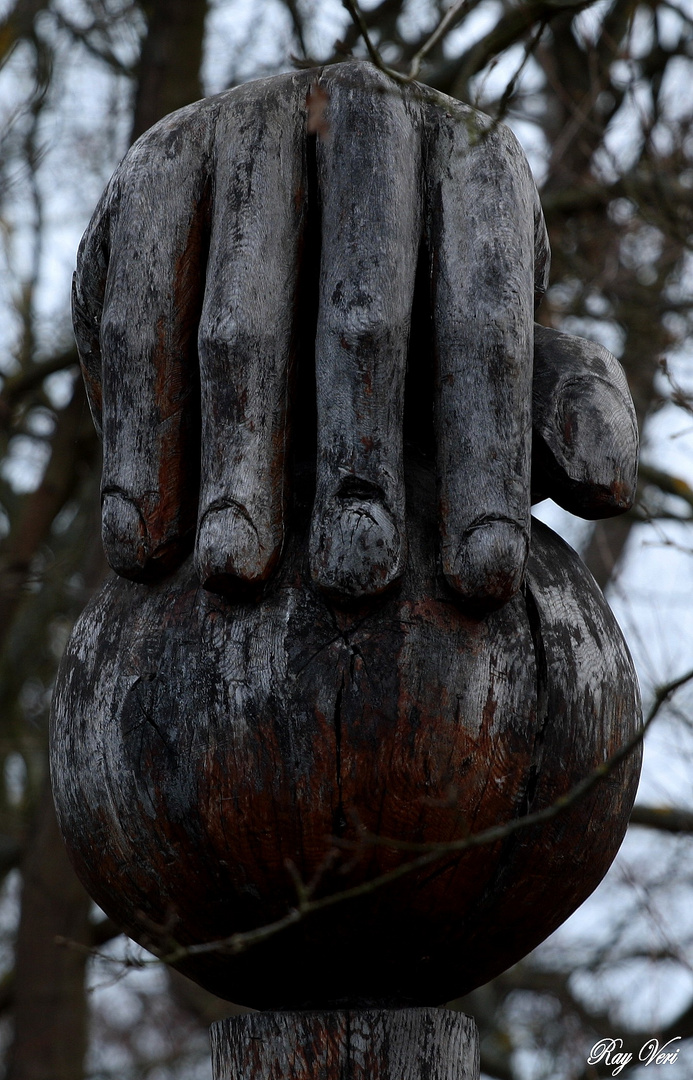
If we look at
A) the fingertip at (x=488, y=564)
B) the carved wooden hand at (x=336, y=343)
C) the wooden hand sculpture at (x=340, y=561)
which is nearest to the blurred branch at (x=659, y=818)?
the wooden hand sculpture at (x=340, y=561)

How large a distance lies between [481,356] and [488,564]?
29cm

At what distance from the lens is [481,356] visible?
1744 millimetres

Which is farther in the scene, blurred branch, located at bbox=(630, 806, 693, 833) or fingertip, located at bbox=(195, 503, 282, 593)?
blurred branch, located at bbox=(630, 806, 693, 833)

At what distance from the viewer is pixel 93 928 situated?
5.08 meters

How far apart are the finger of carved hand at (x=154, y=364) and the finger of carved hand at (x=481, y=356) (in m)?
0.35

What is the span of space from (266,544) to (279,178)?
1.78 ft

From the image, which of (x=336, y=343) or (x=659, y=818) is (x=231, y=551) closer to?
Answer: (x=336, y=343)

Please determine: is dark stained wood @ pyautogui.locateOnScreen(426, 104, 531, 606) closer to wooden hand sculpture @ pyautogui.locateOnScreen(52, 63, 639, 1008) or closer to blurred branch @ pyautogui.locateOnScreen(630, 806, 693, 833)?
wooden hand sculpture @ pyautogui.locateOnScreen(52, 63, 639, 1008)

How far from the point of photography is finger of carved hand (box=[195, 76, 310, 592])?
1699 millimetres

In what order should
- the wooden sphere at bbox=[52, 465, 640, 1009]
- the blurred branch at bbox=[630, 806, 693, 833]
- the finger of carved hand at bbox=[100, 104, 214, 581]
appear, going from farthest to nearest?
the blurred branch at bbox=[630, 806, 693, 833]
the finger of carved hand at bbox=[100, 104, 214, 581]
the wooden sphere at bbox=[52, 465, 640, 1009]

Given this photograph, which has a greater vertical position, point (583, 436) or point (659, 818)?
point (583, 436)

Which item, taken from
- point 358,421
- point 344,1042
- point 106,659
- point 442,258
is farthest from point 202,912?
point 442,258

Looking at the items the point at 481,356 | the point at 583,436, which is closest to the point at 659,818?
the point at 583,436

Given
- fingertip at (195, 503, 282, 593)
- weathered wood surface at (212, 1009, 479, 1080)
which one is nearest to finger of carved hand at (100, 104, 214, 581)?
fingertip at (195, 503, 282, 593)
